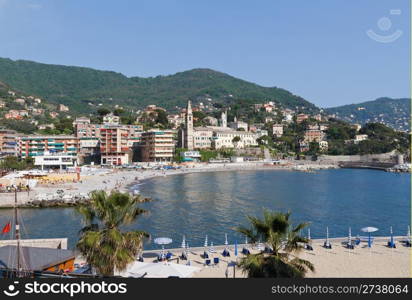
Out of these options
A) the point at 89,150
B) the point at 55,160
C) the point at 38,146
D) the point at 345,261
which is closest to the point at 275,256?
the point at 345,261

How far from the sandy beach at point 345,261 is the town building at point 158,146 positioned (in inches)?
3182

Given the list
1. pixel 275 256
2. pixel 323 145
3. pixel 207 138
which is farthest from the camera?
pixel 323 145

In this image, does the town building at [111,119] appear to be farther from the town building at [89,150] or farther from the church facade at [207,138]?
the town building at [89,150]

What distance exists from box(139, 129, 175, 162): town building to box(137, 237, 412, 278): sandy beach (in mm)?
80811

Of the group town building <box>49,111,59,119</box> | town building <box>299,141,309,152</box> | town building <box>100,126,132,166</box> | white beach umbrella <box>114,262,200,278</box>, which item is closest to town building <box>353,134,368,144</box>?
town building <box>299,141,309,152</box>

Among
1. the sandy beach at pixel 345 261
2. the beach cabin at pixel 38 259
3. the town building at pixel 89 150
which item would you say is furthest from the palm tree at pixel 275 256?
the town building at pixel 89 150

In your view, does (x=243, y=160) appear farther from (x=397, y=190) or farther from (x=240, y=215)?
(x=240, y=215)

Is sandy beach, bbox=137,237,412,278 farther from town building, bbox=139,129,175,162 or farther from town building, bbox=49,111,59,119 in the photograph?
town building, bbox=49,111,59,119

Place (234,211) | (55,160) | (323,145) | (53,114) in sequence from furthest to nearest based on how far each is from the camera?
(53,114) < (323,145) < (55,160) < (234,211)

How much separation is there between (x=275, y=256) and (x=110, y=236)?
429cm

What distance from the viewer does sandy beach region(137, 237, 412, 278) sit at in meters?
16.8

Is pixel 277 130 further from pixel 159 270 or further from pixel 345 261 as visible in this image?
pixel 159 270

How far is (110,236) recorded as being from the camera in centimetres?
1118

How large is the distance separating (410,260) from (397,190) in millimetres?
48960
